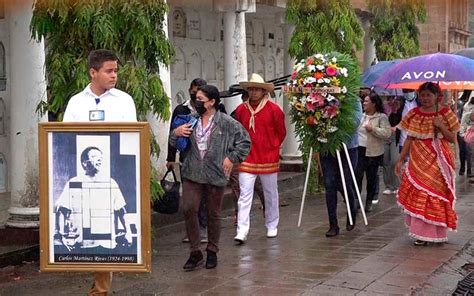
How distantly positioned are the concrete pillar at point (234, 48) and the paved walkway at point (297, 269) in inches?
157

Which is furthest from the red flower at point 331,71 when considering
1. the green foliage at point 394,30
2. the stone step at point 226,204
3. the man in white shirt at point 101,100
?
the green foliage at point 394,30

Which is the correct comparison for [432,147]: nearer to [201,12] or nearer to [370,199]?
[370,199]

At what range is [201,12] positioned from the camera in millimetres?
15914

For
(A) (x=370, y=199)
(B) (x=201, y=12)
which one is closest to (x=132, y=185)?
(A) (x=370, y=199)

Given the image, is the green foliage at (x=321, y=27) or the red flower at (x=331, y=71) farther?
the green foliage at (x=321, y=27)

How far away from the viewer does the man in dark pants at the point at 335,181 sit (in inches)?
372

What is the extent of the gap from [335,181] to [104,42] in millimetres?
3500

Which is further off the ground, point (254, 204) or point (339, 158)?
point (339, 158)

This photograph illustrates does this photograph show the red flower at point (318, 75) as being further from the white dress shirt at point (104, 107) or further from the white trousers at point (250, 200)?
the white dress shirt at point (104, 107)

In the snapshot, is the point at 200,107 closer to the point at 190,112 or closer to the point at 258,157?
the point at 190,112

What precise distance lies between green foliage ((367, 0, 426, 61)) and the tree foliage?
917 cm

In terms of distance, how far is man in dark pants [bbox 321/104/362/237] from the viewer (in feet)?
31.0

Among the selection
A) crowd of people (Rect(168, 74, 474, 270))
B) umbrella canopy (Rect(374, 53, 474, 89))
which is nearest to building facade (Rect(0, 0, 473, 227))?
umbrella canopy (Rect(374, 53, 474, 89))

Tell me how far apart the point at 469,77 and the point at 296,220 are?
322 centimetres
